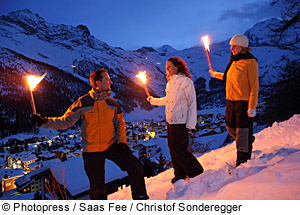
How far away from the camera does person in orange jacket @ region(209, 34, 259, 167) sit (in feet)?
8.23

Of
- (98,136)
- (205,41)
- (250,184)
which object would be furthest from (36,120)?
(205,41)

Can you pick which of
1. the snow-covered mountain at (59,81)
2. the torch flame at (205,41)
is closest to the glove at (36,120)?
the torch flame at (205,41)

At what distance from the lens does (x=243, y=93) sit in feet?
8.49

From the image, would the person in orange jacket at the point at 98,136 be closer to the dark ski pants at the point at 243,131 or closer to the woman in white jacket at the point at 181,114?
the woman in white jacket at the point at 181,114

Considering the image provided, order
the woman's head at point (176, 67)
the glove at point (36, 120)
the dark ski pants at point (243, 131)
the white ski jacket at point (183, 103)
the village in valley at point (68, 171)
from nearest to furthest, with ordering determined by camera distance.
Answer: the glove at point (36, 120), the dark ski pants at point (243, 131), the white ski jacket at point (183, 103), the woman's head at point (176, 67), the village in valley at point (68, 171)

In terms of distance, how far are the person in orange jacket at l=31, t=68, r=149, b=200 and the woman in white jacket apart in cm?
68

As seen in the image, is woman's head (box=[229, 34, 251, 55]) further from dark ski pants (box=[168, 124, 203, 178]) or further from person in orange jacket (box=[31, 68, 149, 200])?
person in orange jacket (box=[31, 68, 149, 200])

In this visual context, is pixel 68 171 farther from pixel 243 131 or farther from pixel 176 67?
pixel 243 131

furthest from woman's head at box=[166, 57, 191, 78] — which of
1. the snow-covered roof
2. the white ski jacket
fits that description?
the snow-covered roof

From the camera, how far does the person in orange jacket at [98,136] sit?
247 cm

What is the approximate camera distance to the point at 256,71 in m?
2.51

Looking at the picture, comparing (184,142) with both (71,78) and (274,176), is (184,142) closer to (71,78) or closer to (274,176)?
(274,176)

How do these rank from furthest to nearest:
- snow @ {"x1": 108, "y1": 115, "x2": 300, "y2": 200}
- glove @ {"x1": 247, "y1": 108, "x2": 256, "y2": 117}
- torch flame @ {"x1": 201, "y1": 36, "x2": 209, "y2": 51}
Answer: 1. torch flame @ {"x1": 201, "y1": 36, "x2": 209, "y2": 51}
2. glove @ {"x1": 247, "y1": 108, "x2": 256, "y2": 117}
3. snow @ {"x1": 108, "y1": 115, "x2": 300, "y2": 200}

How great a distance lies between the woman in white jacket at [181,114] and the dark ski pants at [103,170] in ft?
2.22
